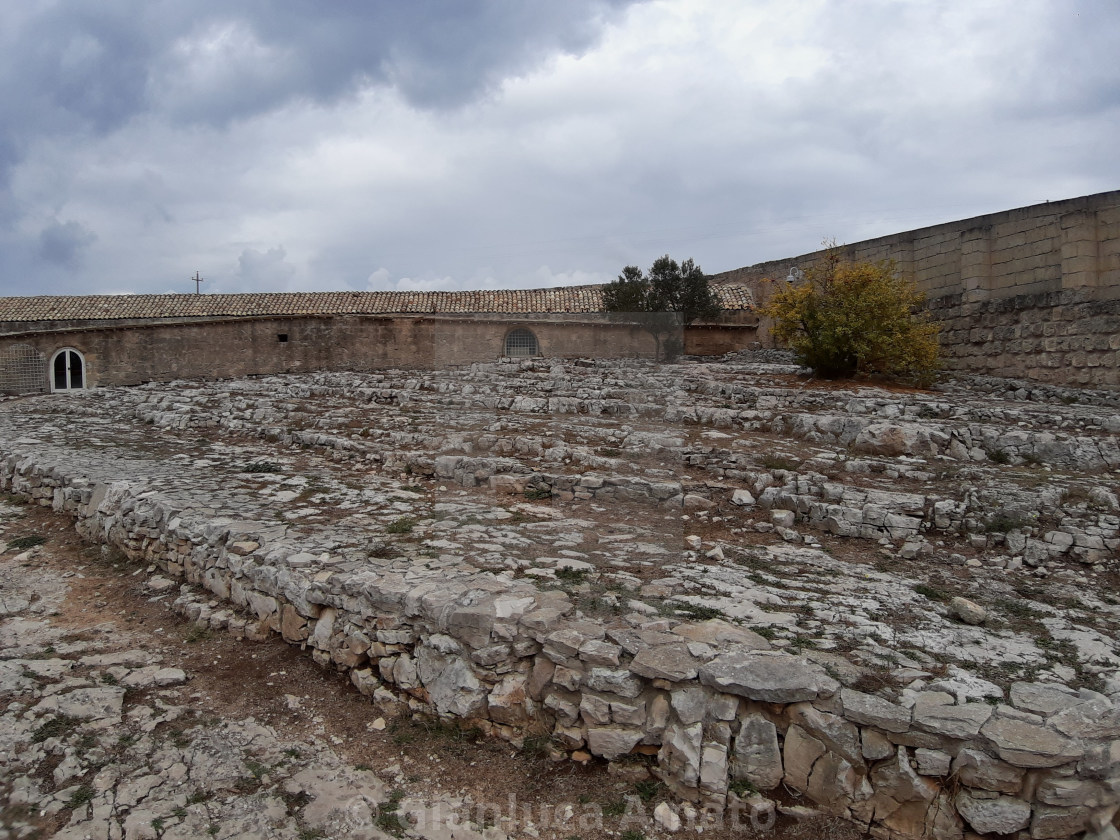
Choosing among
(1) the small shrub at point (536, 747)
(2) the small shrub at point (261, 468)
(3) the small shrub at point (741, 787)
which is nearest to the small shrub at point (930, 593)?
(3) the small shrub at point (741, 787)

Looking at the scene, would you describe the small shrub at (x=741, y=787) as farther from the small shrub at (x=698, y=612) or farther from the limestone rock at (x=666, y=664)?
the small shrub at (x=698, y=612)

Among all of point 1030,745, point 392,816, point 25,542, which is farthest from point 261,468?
point 1030,745

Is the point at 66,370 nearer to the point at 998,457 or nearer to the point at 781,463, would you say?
the point at 781,463

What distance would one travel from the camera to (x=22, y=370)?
64.8ft

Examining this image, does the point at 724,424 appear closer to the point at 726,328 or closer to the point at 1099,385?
the point at 1099,385

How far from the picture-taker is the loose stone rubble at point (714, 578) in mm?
2959

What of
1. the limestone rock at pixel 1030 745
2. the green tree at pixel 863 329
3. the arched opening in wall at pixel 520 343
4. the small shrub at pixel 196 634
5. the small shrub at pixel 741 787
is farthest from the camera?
the arched opening in wall at pixel 520 343

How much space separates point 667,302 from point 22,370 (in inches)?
769

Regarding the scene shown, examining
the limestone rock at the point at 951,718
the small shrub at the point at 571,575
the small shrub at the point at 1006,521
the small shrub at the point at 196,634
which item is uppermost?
the small shrub at the point at 1006,521

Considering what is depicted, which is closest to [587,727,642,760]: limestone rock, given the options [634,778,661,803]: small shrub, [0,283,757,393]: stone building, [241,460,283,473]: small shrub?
[634,778,661,803]: small shrub

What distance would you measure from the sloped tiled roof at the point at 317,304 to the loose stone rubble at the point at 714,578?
12.3 m

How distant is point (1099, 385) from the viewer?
1159cm

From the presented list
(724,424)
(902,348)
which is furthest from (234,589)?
(902,348)

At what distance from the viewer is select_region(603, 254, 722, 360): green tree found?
68.8 ft
